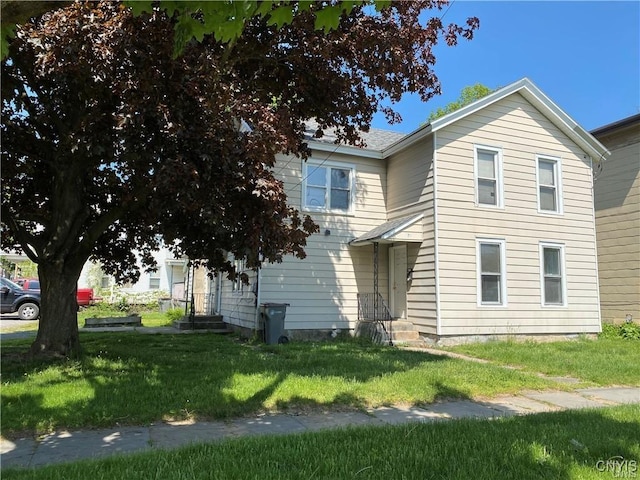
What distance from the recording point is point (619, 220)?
49.8 feet

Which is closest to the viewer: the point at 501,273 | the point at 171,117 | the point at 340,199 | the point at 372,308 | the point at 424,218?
the point at 171,117

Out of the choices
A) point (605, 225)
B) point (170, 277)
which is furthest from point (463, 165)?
point (170, 277)

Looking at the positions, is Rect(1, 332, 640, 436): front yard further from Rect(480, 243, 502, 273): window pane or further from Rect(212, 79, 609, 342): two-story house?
Rect(480, 243, 502, 273): window pane

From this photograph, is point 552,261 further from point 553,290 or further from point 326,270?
point 326,270

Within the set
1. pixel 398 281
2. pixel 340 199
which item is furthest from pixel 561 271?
pixel 340 199

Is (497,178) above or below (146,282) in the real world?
above

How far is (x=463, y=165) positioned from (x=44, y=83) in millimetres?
9772

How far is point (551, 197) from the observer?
47.3 ft

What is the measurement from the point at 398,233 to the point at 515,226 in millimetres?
3446

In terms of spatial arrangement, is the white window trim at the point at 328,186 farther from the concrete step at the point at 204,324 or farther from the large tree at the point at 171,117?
the concrete step at the point at 204,324

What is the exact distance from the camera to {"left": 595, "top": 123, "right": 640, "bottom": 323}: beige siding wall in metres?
14.7

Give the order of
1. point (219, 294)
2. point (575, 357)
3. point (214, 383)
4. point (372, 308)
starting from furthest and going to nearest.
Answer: point (219, 294), point (372, 308), point (575, 357), point (214, 383)

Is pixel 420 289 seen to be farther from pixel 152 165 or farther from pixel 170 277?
pixel 170 277

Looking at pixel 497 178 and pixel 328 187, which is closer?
pixel 497 178
